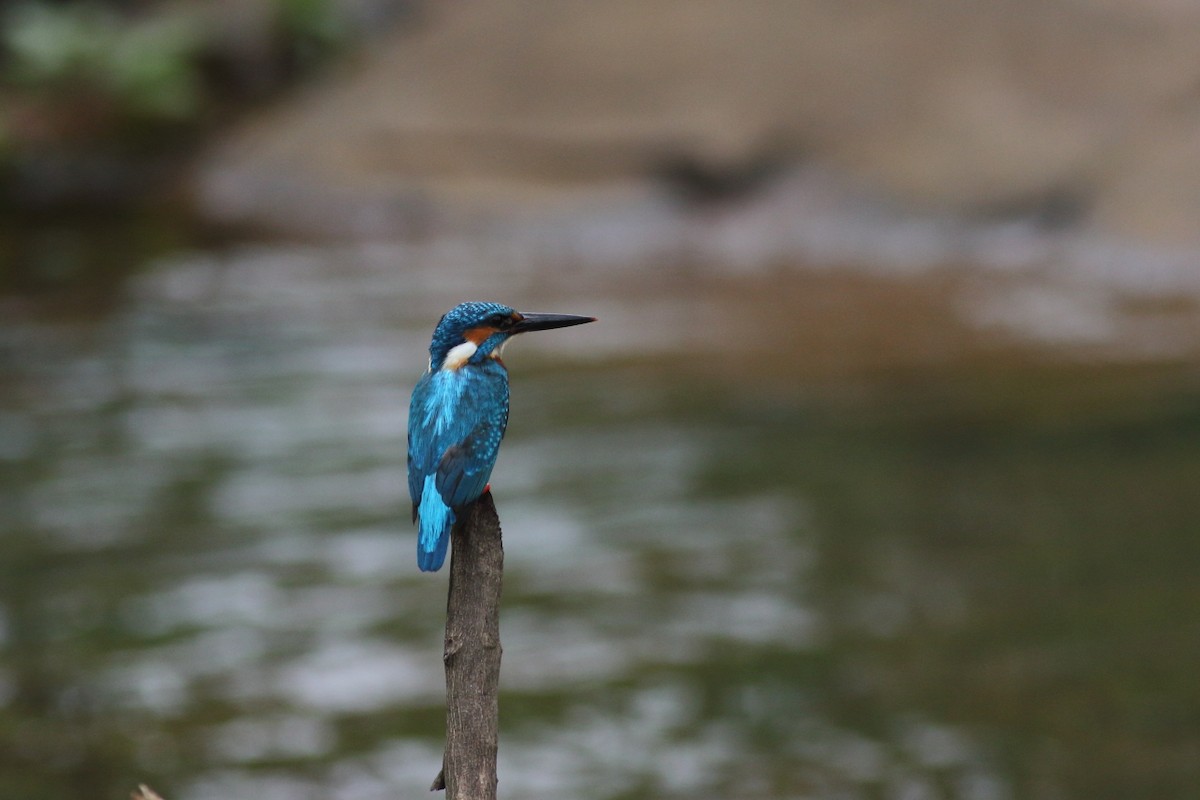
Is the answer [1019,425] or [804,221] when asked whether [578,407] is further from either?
[804,221]

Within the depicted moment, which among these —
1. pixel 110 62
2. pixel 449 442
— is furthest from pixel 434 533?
pixel 110 62

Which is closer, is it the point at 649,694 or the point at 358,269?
the point at 649,694

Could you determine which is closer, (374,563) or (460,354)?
(460,354)

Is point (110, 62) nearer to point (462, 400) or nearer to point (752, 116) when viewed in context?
point (752, 116)

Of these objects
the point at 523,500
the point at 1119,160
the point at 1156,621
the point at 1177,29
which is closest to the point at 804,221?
the point at 1119,160

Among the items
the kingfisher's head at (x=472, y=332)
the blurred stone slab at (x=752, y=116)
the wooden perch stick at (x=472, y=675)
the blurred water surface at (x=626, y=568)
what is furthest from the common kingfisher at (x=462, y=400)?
the blurred stone slab at (x=752, y=116)

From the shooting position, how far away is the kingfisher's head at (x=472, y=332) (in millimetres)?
2816

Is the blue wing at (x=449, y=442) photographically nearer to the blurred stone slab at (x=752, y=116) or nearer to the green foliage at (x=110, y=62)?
the blurred stone slab at (x=752, y=116)

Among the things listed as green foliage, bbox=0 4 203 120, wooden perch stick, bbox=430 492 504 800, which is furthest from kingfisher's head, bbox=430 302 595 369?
green foliage, bbox=0 4 203 120

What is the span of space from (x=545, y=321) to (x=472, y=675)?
627 mm

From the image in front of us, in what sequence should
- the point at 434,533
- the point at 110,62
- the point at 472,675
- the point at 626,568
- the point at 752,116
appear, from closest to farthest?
the point at 472,675 < the point at 434,533 < the point at 626,568 < the point at 752,116 < the point at 110,62

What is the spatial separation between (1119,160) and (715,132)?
377cm

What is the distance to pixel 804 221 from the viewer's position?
14.6 m

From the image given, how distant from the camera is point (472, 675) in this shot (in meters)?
2.41
